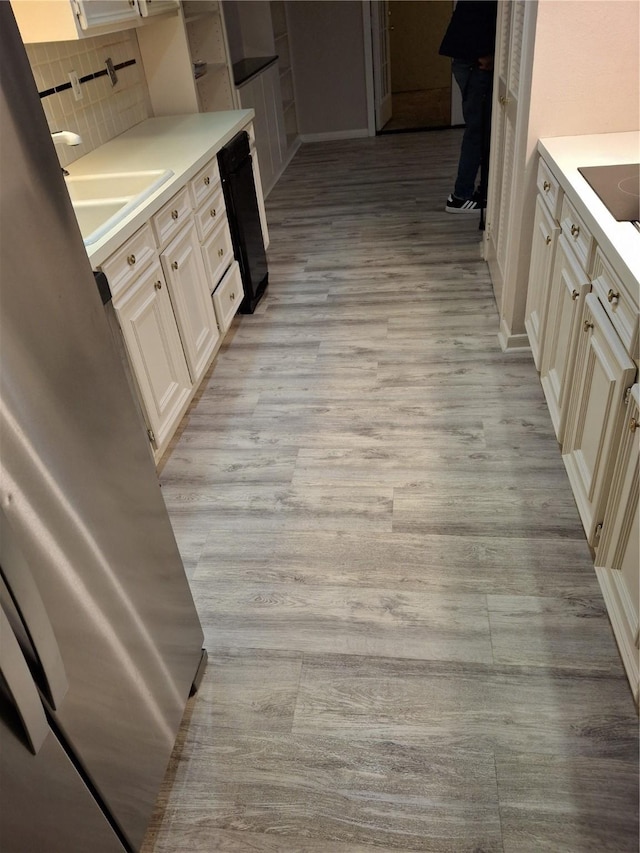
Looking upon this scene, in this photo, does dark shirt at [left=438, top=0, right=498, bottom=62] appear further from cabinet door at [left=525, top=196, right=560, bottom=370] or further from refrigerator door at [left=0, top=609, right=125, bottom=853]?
refrigerator door at [left=0, top=609, right=125, bottom=853]

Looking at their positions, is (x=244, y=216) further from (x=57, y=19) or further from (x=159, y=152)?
(x=57, y=19)

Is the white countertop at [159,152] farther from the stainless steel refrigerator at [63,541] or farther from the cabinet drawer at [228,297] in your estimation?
the stainless steel refrigerator at [63,541]

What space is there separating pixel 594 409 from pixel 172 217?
166 centimetres

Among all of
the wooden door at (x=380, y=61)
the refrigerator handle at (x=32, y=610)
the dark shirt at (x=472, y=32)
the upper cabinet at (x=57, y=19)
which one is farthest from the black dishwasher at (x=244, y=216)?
the wooden door at (x=380, y=61)

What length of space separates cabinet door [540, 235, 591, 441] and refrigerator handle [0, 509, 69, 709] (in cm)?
154

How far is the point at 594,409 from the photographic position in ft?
5.54

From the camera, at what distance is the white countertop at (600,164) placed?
4.68 ft

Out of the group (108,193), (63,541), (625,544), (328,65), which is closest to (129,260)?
(108,193)

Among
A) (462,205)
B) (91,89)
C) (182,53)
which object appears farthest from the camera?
(462,205)

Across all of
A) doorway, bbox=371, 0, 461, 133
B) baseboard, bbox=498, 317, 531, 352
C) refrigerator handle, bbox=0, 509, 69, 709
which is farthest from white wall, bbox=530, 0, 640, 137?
doorway, bbox=371, 0, 461, 133

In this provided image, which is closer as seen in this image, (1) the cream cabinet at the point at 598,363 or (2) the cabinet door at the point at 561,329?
(1) the cream cabinet at the point at 598,363

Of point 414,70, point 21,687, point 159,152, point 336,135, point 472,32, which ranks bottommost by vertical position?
point 336,135

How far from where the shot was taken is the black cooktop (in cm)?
162

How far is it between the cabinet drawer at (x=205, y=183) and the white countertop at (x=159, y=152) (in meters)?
0.04
